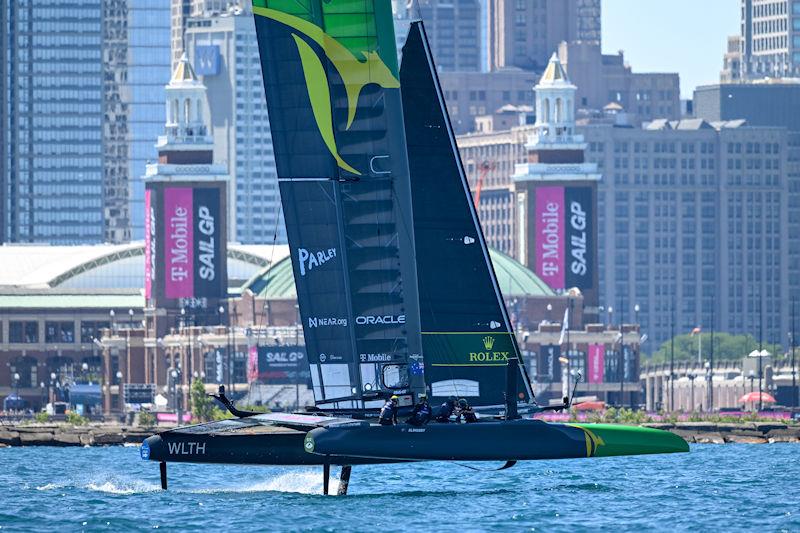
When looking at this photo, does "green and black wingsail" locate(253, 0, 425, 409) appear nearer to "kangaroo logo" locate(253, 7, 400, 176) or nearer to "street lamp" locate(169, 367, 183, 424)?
"kangaroo logo" locate(253, 7, 400, 176)

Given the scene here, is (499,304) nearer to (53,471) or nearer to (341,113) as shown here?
(341,113)

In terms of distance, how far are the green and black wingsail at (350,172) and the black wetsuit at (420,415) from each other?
1.27 meters

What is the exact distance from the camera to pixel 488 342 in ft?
227

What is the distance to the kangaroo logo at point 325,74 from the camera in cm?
6506

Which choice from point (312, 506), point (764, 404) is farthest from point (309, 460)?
point (764, 404)

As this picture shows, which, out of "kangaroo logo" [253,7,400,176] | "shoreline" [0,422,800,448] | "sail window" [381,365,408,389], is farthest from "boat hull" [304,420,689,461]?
"shoreline" [0,422,800,448]

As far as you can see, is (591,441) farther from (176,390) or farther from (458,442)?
(176,390)

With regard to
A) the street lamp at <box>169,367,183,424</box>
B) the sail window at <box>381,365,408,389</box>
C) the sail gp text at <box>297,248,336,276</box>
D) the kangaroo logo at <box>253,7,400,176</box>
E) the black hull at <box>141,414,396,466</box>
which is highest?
the kangaroo logo at <box>253,7,400,176</box>

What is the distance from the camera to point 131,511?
62.9m

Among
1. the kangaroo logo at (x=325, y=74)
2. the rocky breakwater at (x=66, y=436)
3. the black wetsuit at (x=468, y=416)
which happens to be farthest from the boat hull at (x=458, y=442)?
the rocky breakwater at (x=66, y=436)

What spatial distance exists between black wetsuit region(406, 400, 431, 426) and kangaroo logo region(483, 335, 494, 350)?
564 centimetres

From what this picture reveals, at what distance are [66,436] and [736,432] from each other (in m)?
31.9

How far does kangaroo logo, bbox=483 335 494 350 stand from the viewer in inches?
2721

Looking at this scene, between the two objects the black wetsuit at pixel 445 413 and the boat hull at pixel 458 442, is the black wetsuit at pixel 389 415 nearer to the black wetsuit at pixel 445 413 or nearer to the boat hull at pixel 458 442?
the boat hull at pixel 458 442
